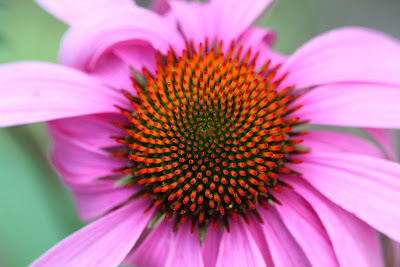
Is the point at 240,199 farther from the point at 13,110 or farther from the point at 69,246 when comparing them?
the point at 13,110

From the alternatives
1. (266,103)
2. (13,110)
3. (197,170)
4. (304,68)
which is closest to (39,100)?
(13,110)

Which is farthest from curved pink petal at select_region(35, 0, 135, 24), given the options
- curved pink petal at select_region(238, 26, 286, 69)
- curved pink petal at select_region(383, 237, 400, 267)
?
curved pink petal at select_region(383, 237, 400, 267)

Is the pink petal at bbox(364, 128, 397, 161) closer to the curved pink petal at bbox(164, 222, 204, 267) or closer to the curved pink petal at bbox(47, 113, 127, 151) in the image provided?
the curved pink petal at bbox(164, 222, 204, 267)

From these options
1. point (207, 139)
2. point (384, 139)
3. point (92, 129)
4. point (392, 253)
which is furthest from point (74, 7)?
point (392, 253)

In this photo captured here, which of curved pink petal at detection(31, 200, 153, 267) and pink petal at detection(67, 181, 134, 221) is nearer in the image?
curved pink petal at detection(31, 200, 153, 267)

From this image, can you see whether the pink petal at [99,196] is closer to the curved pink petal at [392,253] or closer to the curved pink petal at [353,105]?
the curved pink petal at [353,105]
